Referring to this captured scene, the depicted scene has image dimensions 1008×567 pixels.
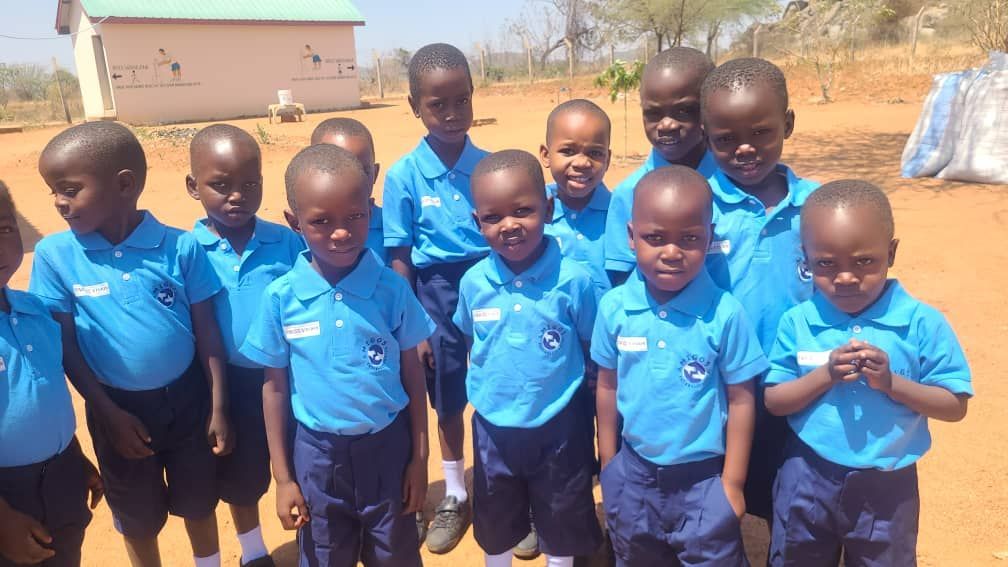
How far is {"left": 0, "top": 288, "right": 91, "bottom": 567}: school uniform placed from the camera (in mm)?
1842

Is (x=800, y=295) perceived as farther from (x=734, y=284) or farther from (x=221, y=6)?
(x=221, y=6)

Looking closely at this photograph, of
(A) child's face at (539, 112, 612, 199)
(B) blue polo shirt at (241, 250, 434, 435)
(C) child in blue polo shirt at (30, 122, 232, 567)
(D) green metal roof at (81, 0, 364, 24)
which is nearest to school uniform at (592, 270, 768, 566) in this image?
(A) child's face at (539, 112, 612, 199)

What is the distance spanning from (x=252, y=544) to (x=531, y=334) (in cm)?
148

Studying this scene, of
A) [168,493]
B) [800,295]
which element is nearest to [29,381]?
[168,493]

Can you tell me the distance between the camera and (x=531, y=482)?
87.6 inches

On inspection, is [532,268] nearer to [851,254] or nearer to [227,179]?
[851,254]

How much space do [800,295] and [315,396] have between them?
1487mm

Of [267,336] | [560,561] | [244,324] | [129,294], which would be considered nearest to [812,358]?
[560,561]

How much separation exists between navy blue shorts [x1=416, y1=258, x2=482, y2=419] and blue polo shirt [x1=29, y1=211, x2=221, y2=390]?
2.84ft

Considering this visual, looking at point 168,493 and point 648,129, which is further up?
point 648,129

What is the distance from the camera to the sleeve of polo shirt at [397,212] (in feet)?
8.88

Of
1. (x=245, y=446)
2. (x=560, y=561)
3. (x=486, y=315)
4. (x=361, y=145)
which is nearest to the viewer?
(x=486, y=315)

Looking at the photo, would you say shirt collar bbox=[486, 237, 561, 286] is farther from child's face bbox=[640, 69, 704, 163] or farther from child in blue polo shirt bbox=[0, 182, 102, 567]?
child in blue polo shirt bbox=[0, 182, 102, 567]

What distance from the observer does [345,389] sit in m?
1.99
